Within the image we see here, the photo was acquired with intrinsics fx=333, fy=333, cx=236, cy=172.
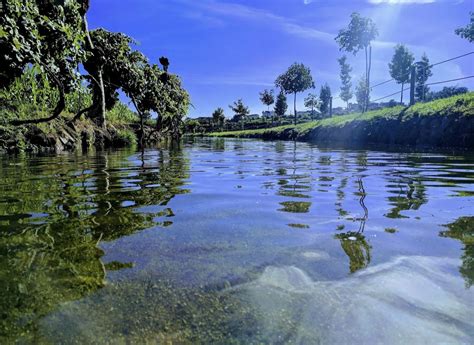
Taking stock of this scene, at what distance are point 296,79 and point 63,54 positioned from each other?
46443 millimetres

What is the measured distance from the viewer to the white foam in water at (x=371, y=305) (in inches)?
47.2

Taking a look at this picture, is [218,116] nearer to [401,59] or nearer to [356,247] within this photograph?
[401,59]

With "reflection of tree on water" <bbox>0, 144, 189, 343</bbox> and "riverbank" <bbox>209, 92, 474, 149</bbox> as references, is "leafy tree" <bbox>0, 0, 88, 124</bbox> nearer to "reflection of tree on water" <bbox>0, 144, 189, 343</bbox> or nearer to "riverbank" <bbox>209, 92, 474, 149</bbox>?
"reflection of tree on water" <bbox>0, 144, 189, 343</bbox>

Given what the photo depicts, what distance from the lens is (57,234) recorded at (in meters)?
2.31

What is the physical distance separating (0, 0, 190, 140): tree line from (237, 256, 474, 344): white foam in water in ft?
17.4

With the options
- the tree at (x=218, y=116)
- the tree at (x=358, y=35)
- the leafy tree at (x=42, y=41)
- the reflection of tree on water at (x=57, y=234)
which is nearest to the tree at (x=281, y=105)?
the tree at (x=218, y=116)

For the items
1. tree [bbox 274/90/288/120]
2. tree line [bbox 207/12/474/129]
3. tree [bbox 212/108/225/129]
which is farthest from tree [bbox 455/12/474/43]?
tree [bbox 212/108/225/129]

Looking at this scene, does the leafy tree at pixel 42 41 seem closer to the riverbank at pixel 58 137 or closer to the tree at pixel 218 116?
the riverbank at pixel 58 137

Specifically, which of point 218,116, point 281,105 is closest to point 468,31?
point 281,105

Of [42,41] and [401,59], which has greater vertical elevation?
[401,59]

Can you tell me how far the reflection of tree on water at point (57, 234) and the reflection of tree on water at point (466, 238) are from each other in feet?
5.75

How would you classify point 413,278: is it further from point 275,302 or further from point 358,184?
point 358,184

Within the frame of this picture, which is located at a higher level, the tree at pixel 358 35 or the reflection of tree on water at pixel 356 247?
the tree at pixel 358 35

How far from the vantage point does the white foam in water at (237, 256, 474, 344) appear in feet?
3.93
